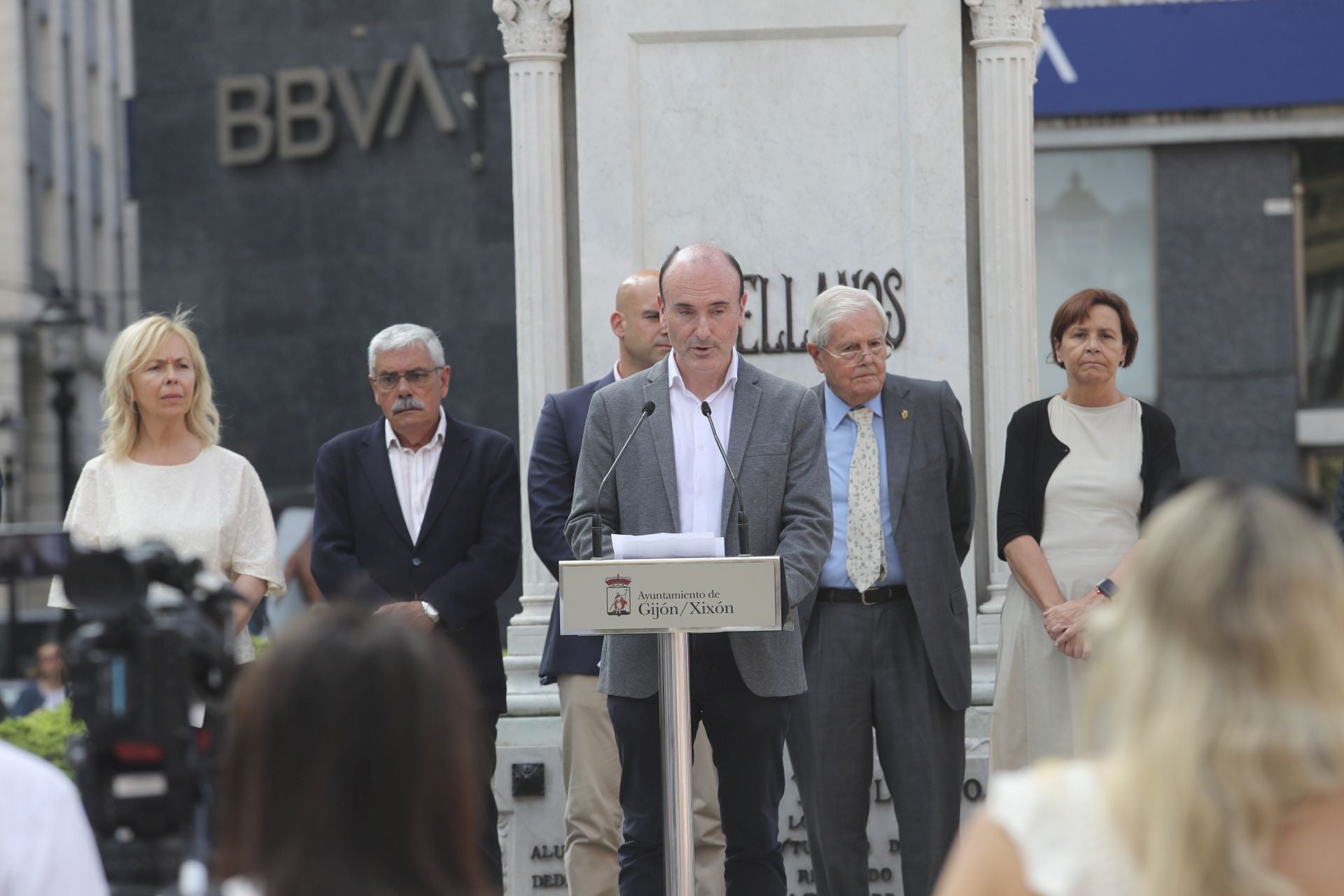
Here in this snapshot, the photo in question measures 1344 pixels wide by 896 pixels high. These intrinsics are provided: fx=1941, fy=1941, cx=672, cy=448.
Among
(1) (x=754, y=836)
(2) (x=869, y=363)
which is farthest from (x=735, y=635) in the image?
(2) (x=869, y=363)

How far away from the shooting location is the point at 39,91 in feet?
115

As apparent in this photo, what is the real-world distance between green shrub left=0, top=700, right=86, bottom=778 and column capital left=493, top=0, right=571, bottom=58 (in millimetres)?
3484

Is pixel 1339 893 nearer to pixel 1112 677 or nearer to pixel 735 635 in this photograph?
pixel 1112 677

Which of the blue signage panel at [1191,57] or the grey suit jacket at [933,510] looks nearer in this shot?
the grey suit jacket at [933,510]

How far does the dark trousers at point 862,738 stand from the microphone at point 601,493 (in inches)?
32.7

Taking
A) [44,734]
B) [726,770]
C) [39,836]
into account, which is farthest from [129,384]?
[39,836]

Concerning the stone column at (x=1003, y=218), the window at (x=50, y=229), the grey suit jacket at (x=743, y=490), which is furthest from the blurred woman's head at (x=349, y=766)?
the window at (x=50, y=229)

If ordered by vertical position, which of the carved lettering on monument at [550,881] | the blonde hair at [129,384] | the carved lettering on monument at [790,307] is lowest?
the carved lettering on monument at [550,881]

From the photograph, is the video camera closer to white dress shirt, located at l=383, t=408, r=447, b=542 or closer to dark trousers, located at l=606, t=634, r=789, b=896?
dark trousers, located at l=606, t=634, r=789, b=896

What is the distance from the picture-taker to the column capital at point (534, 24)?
24.8 feet

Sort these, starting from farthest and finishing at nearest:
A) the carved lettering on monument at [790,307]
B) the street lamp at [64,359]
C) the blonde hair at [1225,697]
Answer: the street lamp at [64,359] < the carved lettering on monument at [790,307] < the blonde hair at [1225,697]

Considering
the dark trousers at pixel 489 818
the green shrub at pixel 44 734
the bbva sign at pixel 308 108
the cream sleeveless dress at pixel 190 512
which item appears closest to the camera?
the cream sleeveless dress at pixel 190 512

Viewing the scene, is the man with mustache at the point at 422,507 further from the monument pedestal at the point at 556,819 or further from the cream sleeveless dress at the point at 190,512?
the monument pedestal at the point at 556,819

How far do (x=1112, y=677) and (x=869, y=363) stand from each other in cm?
380
